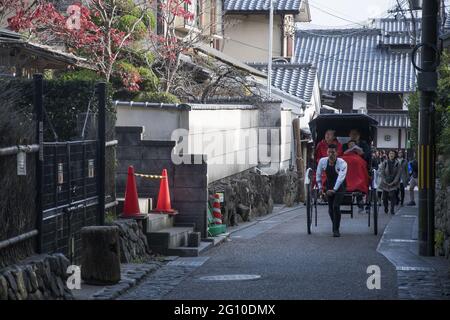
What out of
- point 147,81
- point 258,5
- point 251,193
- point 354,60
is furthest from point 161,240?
point 354,60

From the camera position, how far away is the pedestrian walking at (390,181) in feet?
95.4

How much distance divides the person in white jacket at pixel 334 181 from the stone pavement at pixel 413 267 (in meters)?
1.08

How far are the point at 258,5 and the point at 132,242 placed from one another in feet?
106

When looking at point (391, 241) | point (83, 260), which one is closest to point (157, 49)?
point (391, 241)

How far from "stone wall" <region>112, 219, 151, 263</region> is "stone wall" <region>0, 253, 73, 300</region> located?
3102mm

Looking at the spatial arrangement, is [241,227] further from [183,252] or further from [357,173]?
[183,252]

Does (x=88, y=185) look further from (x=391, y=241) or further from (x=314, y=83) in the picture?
(x=314, y=83)

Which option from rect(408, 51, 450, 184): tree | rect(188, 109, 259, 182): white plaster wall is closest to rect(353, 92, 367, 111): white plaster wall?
rect(188, 109, 259, 182): white plaster wall

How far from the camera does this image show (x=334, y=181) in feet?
64.2

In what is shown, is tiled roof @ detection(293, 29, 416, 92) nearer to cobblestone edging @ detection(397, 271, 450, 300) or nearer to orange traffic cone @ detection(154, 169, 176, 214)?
orange traffic cone @ detection(154, 169, 176, 214)

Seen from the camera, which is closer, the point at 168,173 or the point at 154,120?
the point at 168,173

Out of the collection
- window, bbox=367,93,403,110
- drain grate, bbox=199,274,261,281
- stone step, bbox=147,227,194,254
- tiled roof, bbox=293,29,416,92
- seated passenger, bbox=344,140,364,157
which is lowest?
drain grate, bbox=199,274,261,281

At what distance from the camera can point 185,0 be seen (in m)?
26.5

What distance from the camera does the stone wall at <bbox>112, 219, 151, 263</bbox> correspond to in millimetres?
14352
